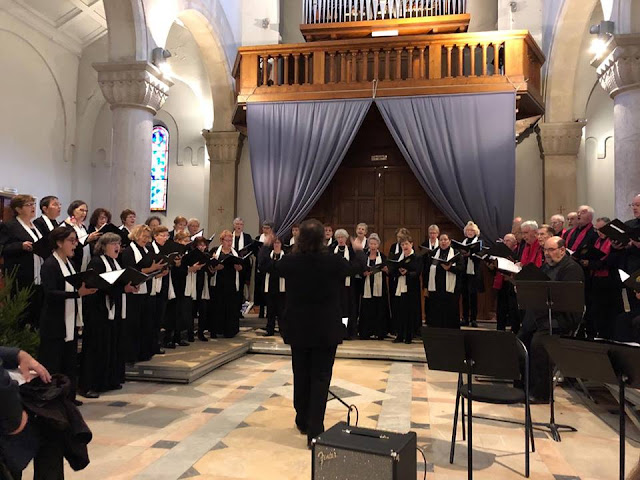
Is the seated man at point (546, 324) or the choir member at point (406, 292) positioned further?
the choir member at point (406, 292)

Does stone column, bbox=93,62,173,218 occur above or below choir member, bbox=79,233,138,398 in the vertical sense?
above

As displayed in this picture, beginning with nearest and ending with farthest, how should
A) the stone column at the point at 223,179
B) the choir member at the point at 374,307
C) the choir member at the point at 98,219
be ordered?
the choir member at the point at 98,219, the choir member at the point at 374,307, the stone column at the point at 223,179

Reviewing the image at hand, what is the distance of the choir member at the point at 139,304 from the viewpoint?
5.51m

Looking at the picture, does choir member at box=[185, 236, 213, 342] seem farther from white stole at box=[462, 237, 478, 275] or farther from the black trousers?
white stole at box=[462, 237, 478, 275]

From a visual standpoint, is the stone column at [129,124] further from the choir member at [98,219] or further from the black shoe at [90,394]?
the black shoe at [90,394]

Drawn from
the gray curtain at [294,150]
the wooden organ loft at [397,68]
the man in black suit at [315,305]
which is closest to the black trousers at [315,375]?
the man in black suit at [315,305]

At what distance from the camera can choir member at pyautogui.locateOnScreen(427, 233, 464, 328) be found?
24.2ft

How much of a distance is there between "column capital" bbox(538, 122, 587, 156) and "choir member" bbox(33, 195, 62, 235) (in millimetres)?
8186

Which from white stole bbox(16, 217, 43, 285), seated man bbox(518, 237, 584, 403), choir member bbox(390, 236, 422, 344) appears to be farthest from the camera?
choir member bbox(390, 236, 422, 344)

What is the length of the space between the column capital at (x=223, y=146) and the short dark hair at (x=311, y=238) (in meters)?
7.64

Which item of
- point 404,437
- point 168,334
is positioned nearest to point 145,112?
point 168,334

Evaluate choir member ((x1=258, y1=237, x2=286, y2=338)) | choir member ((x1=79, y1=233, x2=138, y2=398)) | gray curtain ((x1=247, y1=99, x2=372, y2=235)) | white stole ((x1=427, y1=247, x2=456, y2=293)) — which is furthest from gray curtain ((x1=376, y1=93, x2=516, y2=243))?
choir member ((x1=79, y1=233, x2=138, y2=398))

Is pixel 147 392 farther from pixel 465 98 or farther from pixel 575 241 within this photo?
pixel 465 98

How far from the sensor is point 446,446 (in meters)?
3.78
